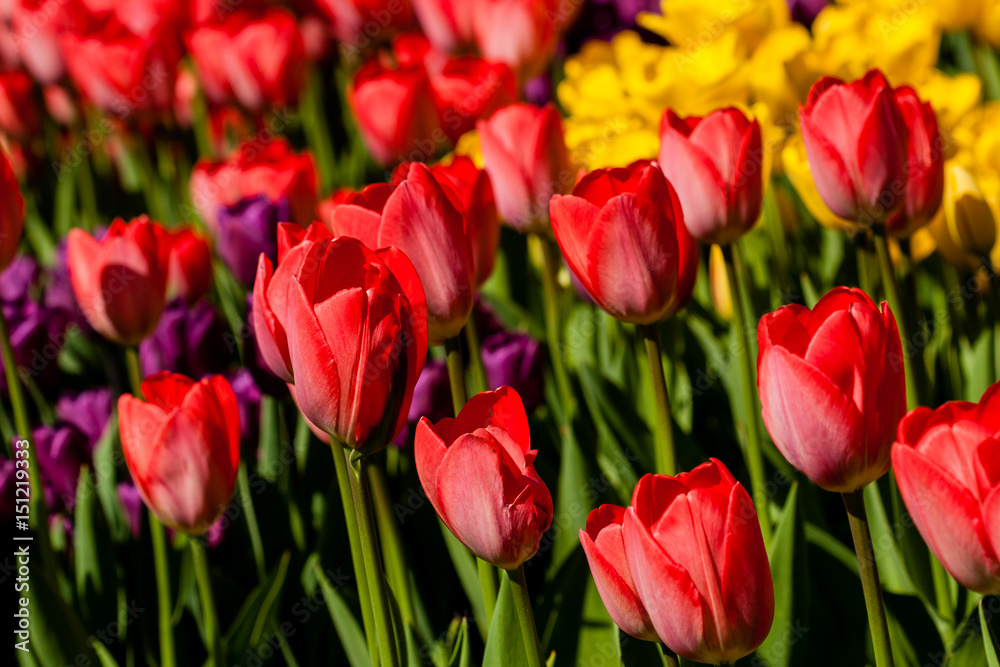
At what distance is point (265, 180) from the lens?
1584 millimetres

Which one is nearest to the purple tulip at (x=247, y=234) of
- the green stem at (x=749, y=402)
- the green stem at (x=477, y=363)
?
the green stem at (x=477, y=363)

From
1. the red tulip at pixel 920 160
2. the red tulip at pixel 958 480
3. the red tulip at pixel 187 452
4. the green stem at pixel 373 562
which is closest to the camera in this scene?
the red tulip at pixel 958 480

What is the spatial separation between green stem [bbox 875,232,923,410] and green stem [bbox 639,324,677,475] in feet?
0.74

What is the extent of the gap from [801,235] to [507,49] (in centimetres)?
62

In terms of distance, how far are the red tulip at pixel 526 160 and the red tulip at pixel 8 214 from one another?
0.50 m

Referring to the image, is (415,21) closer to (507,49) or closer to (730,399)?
(507,49)

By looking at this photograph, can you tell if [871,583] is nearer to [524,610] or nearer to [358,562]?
[524,610]

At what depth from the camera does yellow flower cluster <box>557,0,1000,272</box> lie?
1379 mm

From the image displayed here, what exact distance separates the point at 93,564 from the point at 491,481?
0.69m

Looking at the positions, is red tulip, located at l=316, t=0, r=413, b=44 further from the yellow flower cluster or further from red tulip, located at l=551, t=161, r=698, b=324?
red tulip, located at l=551, t=161, r=698, b=324

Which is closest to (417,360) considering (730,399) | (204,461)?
(204,461)

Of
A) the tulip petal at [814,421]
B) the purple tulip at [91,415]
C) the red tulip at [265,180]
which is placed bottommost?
the purple tulip at [91,415]

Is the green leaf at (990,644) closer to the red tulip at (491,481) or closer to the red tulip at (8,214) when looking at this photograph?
the red tulip at (491,481)

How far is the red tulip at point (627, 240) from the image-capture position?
77 cm
